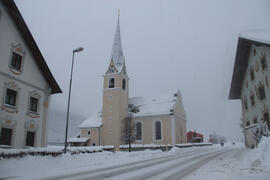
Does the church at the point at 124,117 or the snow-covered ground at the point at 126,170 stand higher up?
the church at the point at 124,117

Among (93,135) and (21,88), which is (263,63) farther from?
(93,135)

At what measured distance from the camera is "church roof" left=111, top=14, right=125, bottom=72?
5370 centimetres

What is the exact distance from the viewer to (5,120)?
1499 cm

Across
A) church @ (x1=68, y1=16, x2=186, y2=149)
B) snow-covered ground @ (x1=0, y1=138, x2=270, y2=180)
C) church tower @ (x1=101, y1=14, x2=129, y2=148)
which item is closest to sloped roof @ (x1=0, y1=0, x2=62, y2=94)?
snow-covered ground @ (x1=0, y1=138, x2=270, y2=180)

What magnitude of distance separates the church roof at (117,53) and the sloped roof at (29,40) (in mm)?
33075

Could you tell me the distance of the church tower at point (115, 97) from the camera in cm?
4834

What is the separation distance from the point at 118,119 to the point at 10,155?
36864 mm

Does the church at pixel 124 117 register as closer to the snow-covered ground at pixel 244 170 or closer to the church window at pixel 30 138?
the church window at pixel 30 138

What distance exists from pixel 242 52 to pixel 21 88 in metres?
22.2

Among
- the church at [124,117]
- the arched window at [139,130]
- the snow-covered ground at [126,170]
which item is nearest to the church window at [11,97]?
the snow-covered ground at [126,170]

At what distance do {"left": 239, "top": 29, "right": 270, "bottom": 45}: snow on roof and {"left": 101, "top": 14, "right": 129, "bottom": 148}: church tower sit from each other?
3369 cm

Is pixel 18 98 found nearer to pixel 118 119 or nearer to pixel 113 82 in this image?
pixel 118 119

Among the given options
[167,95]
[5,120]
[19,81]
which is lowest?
[5,120]

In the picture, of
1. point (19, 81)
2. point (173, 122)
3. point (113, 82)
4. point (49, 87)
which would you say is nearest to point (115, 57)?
point (113, 82)
